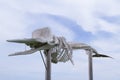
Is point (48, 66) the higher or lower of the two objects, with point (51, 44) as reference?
lower

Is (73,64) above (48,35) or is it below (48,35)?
below

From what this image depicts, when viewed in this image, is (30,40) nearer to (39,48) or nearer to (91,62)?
(39,48)

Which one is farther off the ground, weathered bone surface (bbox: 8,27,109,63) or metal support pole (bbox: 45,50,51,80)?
weathered bone surface (bbox: 8,27,109,63)

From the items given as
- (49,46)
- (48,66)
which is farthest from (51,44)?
(48,66)

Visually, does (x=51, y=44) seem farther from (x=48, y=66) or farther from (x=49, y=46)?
(x=48, y=66)

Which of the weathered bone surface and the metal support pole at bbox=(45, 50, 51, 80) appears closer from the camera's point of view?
the weathered bone surface

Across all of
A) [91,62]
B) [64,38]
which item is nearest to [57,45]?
[64,38]

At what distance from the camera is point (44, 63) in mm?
14977

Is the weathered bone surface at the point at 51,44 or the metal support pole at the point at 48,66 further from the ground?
the weathered bone surface at the point at 51,44

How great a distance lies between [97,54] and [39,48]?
455cm

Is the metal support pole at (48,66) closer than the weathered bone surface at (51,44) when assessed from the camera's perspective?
No

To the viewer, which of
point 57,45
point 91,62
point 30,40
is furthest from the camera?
point 91,62

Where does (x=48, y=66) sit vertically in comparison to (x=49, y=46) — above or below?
below

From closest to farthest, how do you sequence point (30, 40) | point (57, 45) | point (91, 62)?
point (30, 40)
point (57, 45)
point (91, 62)
